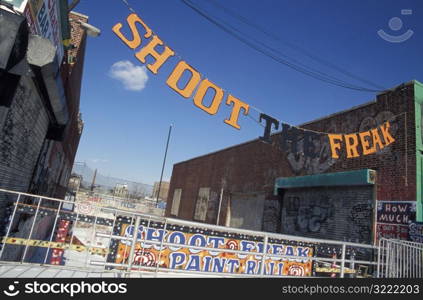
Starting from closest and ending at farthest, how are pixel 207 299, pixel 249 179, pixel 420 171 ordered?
pixel 207 299 → pixel 420 171 → pixel 249 179

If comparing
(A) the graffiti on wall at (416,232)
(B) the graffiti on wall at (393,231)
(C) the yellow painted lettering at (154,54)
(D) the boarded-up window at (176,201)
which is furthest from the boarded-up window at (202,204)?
(C) the yellow painted lettering at (154,54)

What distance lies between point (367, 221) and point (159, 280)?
28.0ft

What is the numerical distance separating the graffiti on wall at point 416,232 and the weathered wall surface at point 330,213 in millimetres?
1395

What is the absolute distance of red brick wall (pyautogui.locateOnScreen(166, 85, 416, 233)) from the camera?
30.5 feet

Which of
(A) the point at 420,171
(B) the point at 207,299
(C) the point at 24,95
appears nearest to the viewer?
(B) the point at 207,299

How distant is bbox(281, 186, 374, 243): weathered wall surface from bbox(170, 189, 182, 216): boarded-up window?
16.0m

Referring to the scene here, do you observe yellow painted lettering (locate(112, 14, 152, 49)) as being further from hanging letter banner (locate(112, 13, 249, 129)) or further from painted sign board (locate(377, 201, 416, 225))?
painted sign board (locate(377, 201, 416, 225))

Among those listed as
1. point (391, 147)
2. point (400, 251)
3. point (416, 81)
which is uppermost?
point (416, 81)

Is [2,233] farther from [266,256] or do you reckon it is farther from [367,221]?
[367,221]

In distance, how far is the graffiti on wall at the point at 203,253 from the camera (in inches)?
213

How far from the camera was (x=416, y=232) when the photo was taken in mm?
8234

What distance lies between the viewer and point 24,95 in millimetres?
5445

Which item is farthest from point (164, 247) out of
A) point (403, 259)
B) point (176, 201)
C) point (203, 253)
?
point (176, 201)

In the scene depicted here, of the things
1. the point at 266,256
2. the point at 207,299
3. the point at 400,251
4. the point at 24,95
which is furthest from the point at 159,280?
the point at 400,251
